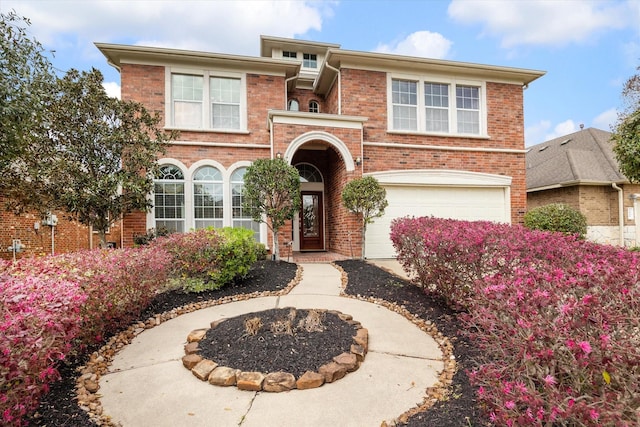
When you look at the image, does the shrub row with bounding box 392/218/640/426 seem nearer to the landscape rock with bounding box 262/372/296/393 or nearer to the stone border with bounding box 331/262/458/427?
the stone border with bounding box 331/262/458/427

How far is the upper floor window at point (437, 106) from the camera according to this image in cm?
1040

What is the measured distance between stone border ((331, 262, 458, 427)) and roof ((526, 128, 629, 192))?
38.5 feet

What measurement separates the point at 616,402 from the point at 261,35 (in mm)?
15817

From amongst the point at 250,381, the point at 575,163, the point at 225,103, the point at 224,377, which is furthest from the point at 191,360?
the point at 575,163

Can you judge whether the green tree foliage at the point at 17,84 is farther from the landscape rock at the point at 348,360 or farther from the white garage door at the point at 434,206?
the white garage door at the point at 434,206

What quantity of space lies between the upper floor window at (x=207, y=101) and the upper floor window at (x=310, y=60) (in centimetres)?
587

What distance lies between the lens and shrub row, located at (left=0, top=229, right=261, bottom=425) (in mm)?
1879

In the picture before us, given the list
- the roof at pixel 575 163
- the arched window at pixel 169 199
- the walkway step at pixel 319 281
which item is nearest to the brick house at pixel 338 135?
the arched window at pixel 169 199

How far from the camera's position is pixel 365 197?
8.32 meters

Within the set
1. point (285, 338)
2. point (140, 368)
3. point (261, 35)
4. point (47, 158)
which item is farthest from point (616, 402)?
point (261, 35)

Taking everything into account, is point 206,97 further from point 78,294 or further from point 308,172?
point 78,294

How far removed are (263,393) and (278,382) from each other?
0.45 feet

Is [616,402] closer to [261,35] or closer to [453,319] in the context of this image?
[453,319]

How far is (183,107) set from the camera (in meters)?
9.54
